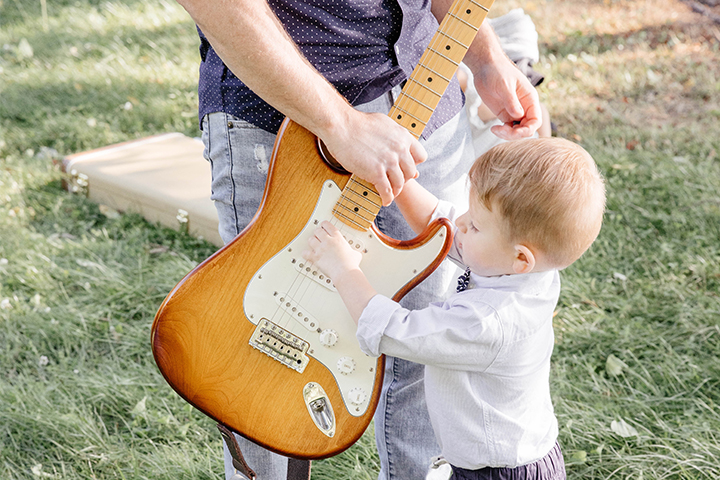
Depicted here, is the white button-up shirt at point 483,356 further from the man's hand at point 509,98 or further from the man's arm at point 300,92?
the man's hand at point 509,98

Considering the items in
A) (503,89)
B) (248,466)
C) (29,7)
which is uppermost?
(503,89)

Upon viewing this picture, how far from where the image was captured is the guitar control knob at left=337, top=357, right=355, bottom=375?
5.21ft

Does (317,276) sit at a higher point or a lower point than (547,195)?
lower

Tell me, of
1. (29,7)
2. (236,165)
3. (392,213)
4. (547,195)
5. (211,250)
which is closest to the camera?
(547,195)

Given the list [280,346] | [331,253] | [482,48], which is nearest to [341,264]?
[331,253]

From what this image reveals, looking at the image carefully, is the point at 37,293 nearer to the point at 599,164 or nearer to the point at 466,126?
the point at 466,126

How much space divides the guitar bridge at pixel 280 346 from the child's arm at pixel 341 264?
0.16m

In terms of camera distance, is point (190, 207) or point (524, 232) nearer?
point (524, 232)

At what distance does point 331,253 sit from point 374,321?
202mm

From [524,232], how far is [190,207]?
2.67 m

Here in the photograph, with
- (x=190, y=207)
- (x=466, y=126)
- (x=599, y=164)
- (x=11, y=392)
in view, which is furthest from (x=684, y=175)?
(x=11, y=392)

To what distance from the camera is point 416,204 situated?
67.0 inches

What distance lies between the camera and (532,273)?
1.48 m

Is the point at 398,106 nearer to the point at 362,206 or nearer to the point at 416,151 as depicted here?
the point at 416,151
